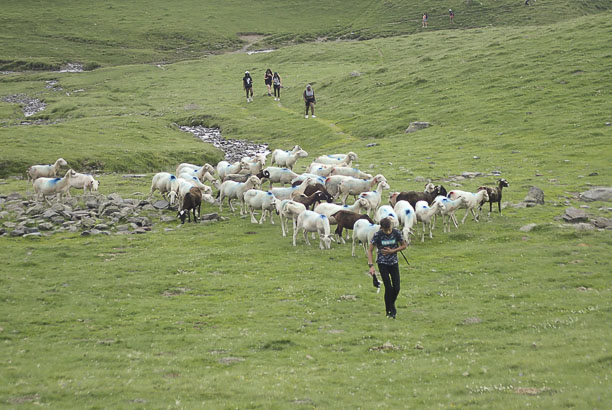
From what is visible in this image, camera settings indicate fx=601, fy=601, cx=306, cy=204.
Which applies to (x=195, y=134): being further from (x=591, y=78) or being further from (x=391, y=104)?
(x=591, y=78)

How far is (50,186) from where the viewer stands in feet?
101

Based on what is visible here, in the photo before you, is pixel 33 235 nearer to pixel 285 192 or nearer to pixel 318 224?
pixel 285 192

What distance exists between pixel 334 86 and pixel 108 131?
1130 inches

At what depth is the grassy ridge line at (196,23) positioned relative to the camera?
119 m

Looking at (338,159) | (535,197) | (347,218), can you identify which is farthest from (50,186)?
(535,197)

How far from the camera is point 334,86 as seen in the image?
2820 inches

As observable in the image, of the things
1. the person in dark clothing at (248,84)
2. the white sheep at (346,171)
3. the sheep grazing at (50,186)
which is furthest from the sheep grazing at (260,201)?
the person in dark clothing at (248,84)

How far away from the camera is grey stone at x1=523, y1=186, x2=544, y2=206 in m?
28.6

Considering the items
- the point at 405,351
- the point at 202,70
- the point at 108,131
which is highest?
the point at 202,70

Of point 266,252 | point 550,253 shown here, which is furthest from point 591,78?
point 266,252

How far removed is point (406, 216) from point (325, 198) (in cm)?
514

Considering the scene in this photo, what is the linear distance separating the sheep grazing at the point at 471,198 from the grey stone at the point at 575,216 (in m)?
3.43

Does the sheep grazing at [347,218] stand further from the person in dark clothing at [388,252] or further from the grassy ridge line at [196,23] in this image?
the grassy ridge line at [196,23]

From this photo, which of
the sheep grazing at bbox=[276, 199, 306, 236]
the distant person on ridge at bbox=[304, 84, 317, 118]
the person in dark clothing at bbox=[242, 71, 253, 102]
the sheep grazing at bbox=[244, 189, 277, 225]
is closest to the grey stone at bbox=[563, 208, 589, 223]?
the sheep grazing at bbox=[276, 199, 306, 236]
